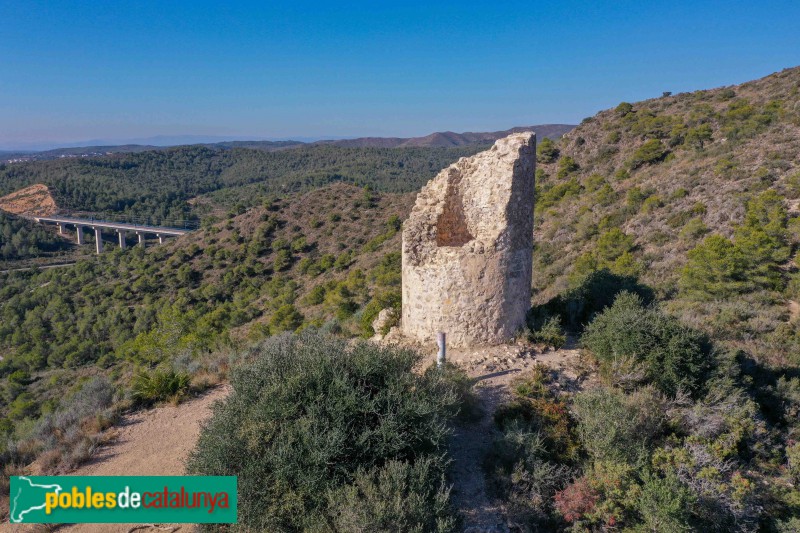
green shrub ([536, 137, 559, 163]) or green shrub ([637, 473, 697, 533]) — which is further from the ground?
green shrub ([536, 137, 559, 163])

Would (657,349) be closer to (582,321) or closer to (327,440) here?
(582,321)

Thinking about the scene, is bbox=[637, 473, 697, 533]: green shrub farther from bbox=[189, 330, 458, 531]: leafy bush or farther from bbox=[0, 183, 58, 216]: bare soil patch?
bbox=[0, 183, 58, 216]: bare soil patch

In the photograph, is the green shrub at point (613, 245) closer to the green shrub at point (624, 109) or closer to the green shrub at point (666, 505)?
the green shrub at point (666, 505)

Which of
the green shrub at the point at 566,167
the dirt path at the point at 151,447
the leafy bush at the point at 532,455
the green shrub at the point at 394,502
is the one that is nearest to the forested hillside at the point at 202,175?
the green shrub at the point at 566,167

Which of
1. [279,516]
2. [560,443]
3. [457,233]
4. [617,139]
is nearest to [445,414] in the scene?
[560,443]

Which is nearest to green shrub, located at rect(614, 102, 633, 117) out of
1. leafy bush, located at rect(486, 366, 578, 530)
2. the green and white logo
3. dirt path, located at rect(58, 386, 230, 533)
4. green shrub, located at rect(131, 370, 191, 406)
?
leafy bush, located at rect(486, 366, 578, 530)

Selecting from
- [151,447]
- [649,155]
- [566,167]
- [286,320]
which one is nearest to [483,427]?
[151,447]
